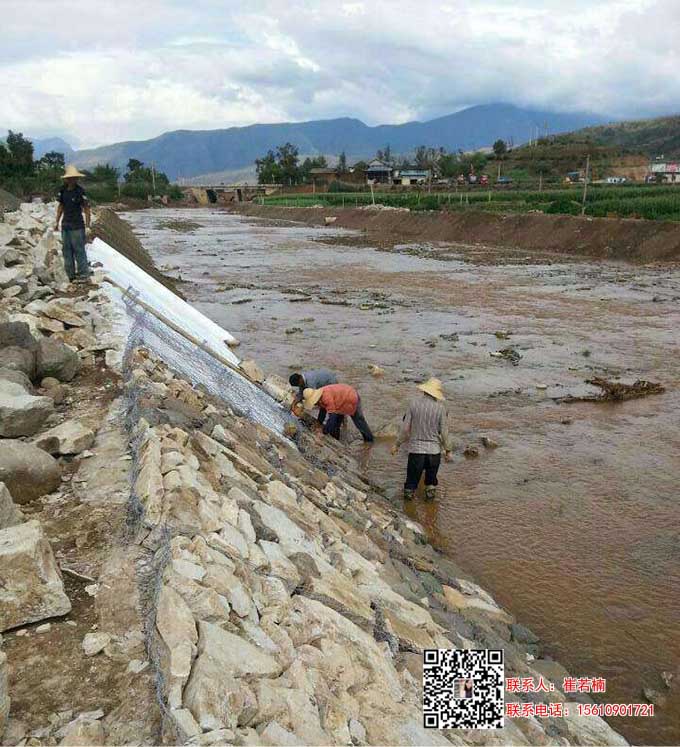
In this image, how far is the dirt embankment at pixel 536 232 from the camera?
3067 centimetres

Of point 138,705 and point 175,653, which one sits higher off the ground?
point 175,653

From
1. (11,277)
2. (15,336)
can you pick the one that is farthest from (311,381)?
(11,277)

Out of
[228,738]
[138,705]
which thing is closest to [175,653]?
[138,705]

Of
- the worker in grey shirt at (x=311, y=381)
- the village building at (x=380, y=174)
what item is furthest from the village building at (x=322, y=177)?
the worker in grey shirt at (x=311, y=381)

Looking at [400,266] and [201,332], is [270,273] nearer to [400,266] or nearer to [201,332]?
[400,266]

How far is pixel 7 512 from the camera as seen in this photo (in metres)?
3.80

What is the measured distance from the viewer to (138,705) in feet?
9.16

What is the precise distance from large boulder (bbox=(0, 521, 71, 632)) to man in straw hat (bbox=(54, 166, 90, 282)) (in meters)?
7.72

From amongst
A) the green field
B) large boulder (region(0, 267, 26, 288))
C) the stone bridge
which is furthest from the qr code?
the stone bridge

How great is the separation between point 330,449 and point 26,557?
5.10 m

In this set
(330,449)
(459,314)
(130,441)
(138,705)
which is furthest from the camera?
(459,314)

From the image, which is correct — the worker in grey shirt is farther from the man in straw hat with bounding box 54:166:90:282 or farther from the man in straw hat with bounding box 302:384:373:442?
the man in straw hat with bounding box 54:166:90:282

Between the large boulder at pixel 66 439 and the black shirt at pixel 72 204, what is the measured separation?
5937 millimetres

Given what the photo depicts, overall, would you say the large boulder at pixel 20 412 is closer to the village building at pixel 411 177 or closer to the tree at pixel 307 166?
the village building at pixel 411 177
